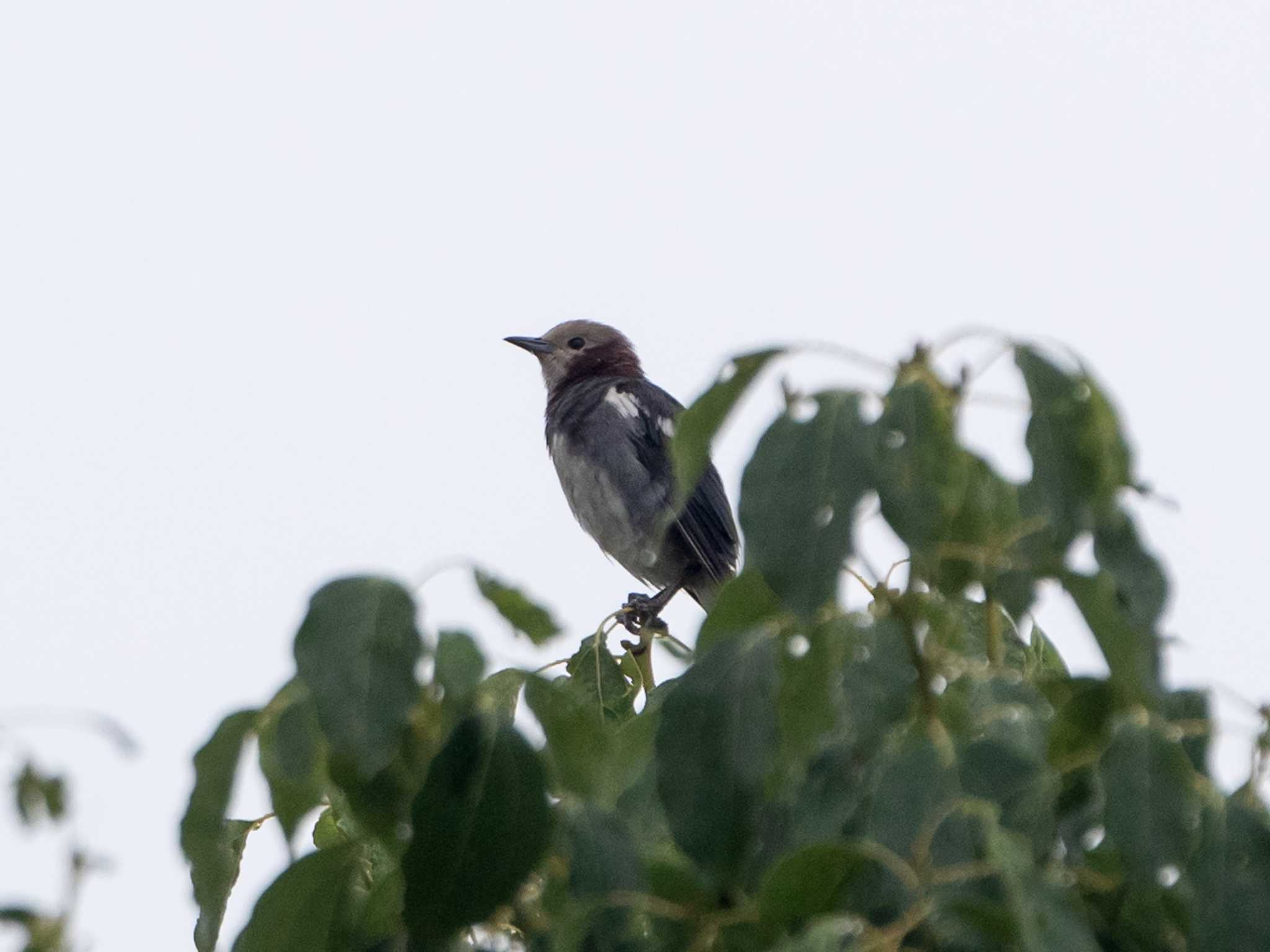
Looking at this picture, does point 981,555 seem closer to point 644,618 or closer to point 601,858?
point 601,858

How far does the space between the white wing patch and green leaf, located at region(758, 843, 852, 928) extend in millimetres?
6813

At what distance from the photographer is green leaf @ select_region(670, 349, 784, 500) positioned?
171 centimetres

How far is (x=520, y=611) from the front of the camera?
6.63ft

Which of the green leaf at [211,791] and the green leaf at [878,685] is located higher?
the green leaf at [211,791]

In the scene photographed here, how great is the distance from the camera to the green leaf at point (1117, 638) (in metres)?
1.59

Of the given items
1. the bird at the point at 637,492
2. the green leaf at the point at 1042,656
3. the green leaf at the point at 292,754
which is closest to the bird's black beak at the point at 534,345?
the bird at the point at 637,492

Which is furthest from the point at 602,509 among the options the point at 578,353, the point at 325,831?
the point at 325,831

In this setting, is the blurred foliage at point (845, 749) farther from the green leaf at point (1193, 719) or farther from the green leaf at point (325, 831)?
the green leaf at point (325, 831)

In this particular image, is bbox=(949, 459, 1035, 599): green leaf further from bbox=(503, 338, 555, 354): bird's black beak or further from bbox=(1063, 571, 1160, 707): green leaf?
bbox=(503, 338, 555, 354): bird's black beak

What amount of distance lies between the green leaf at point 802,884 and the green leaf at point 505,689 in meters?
0.55

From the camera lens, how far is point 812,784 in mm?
1777

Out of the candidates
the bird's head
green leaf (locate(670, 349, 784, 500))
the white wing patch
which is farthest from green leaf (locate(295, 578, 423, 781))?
the bird's head

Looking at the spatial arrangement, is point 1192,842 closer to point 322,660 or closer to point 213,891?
point 322,660

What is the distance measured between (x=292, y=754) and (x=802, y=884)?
57 centimetres
